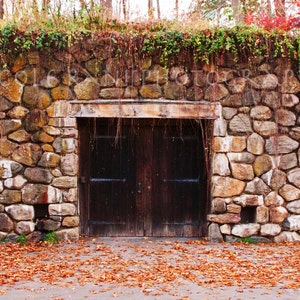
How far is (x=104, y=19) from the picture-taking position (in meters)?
7.19

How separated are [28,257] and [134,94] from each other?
8.44 ft

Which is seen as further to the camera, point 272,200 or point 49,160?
point 272,200

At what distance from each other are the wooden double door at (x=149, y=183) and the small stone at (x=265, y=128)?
0.86 meters

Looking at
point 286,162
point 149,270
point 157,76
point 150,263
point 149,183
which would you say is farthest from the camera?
point 149,183

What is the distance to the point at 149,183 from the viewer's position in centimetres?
731

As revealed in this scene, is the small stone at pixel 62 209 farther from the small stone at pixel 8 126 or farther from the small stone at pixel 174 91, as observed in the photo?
the small stone at pixel 174 91

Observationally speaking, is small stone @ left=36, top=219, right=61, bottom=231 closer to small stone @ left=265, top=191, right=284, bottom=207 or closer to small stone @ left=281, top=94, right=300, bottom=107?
small stone @ left=265, top=191, right=284, bottom=207

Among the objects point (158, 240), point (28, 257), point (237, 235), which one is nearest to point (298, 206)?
point (237, 235)

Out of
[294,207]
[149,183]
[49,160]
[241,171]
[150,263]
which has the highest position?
[49,160]

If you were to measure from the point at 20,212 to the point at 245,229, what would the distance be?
10.2 feet

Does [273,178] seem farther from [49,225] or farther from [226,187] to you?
[49,225]

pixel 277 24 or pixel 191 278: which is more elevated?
pixel 277 24

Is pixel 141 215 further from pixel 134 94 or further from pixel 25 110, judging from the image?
pixel 25 110

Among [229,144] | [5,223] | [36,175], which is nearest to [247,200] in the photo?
[229,144]
